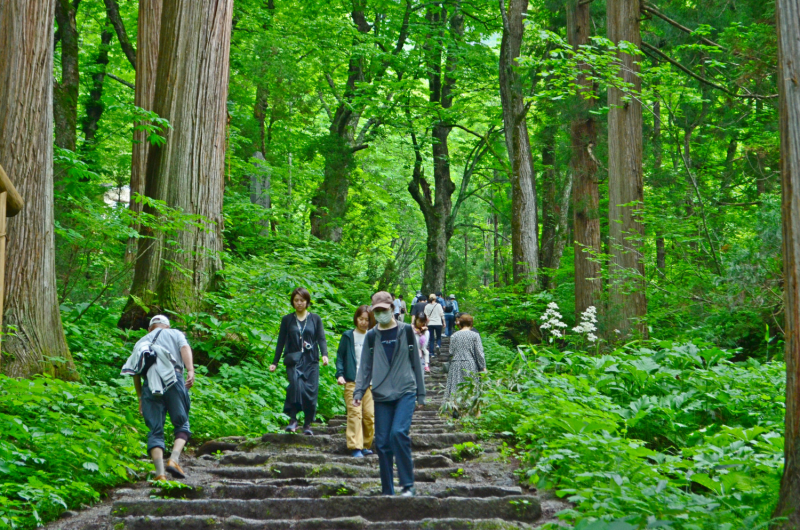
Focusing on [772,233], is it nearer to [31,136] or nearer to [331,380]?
[331,380]

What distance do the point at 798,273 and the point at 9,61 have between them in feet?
25.5

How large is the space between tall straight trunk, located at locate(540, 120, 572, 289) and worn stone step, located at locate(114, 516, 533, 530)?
20.3 m

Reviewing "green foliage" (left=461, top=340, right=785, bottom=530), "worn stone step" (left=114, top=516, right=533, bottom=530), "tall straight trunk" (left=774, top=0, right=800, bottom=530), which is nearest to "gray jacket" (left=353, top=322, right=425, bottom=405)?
"green foliage" (left=461, top=340, right=785, bottom=530)

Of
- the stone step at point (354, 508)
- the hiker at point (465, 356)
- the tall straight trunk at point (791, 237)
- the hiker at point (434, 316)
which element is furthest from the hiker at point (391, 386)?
the hiker at point (434, 316)

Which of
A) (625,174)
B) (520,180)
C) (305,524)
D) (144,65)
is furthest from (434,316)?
(305,524)

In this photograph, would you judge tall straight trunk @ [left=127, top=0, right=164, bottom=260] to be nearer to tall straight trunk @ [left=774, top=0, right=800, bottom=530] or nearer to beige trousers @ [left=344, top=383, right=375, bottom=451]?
beige trousers @ [left=344, top=383, right=375, bottom=451]

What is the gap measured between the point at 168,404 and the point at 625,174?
9429mm

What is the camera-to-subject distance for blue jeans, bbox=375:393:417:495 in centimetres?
567

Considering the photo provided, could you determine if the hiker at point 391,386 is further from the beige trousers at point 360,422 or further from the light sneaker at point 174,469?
the light sneaker at point 174,469

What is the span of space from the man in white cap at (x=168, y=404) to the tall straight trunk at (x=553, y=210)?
62.9 ft

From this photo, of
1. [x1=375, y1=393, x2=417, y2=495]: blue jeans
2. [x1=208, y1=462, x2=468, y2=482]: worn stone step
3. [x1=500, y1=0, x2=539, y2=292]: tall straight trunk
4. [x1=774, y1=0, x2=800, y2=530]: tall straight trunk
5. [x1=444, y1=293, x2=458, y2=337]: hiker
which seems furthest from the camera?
[x1=444, y1=293, x2=458, y2=337]: hiker

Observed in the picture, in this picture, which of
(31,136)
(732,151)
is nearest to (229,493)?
(31,136)

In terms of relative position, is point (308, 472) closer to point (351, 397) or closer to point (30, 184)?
point (351, 397)

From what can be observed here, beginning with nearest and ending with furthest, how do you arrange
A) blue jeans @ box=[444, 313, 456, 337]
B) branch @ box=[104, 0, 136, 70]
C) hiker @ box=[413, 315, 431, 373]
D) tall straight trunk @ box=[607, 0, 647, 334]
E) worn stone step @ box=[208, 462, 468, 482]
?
1. worn stone step @ box=[208, 462, 468, 482]
2. tall straight trunk @ box=[607, 0, 647, 334]
3. hiker @ box=[413, 315, 431, 373]
4. branch @ box=[104, 0, 136, 70]
5. blue jeans @ box=[444, 313, 456, 337]
